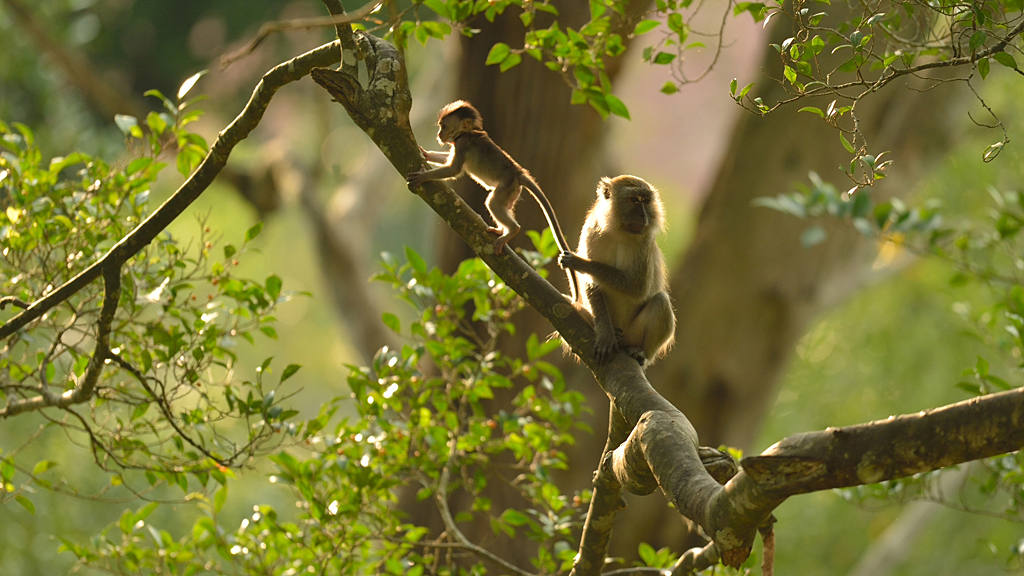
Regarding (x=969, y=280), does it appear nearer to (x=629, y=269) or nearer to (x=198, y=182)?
(x=629, y=269)

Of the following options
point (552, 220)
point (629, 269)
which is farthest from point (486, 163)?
point (629, 269)

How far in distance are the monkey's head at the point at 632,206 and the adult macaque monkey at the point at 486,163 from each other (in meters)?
0.27

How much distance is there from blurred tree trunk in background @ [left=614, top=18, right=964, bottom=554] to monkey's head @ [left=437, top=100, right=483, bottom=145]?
3.15m

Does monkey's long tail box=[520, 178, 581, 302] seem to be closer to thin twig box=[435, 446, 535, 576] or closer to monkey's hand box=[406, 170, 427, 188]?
monkey's hand box=[406, 170, 427, 188]

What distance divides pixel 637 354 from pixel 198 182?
6.19 ft

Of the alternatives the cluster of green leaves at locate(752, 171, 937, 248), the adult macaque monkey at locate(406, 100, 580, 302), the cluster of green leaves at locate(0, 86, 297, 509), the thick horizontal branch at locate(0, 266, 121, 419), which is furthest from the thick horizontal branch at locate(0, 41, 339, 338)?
the cluster of green leaves at locate(752, 171, 937, 248)

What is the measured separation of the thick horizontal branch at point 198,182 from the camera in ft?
8.73

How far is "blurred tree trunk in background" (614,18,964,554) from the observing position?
6258 millimetres

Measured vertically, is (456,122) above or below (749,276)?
above

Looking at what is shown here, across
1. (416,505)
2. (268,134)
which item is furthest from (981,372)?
(268,134)

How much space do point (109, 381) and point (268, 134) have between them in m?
14.4

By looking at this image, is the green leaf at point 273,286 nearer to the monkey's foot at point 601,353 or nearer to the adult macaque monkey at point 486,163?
the adult macaque monkey at point 486,163

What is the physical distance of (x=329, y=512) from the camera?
3197 millimetres

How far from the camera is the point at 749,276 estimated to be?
637cm
